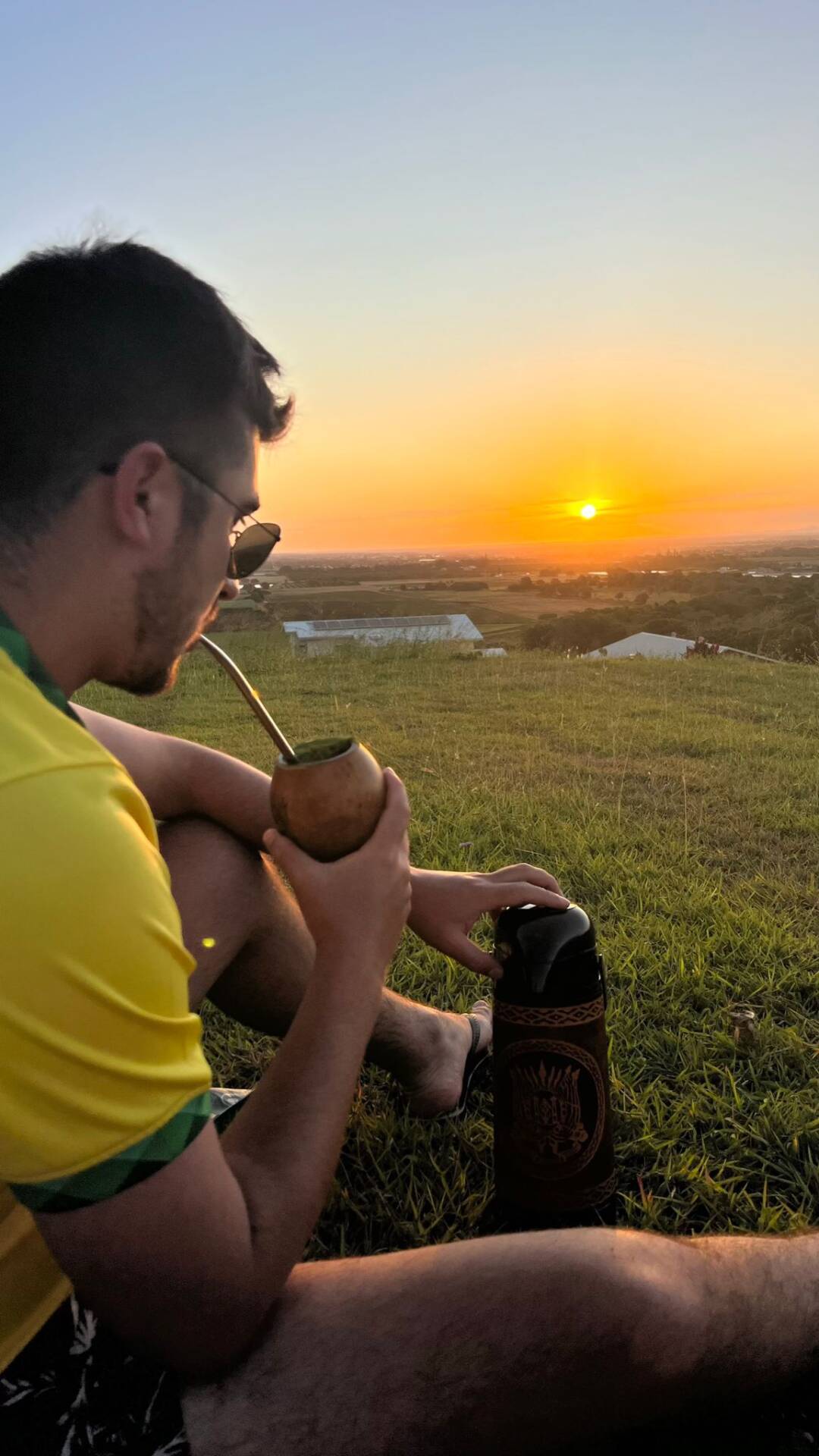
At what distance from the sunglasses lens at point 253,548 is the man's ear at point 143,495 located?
242mm

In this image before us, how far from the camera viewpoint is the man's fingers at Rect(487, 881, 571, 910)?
5.71 feet

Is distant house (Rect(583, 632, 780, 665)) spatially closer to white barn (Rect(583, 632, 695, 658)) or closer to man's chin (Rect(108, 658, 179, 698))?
white barn (Rect(583, 632, 695, 658))

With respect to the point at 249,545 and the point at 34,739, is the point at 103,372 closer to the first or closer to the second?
the point at 249,545

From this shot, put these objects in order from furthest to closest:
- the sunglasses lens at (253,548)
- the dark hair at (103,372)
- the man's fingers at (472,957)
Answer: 1. the man's fingers at (472,957)
2. the sunglasses lens at (253,548)
3. the dark hair at (103,372)

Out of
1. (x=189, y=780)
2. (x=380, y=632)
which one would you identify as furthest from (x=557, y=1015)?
(x=380, y=632)

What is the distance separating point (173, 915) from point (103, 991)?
0.32 ft

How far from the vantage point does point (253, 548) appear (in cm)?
168

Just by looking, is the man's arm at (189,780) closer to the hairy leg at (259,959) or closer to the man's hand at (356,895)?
the hairy leg at (259,959)

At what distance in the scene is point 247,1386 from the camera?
3.59 ft

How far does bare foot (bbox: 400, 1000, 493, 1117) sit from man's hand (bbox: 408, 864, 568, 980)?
0.30 meters

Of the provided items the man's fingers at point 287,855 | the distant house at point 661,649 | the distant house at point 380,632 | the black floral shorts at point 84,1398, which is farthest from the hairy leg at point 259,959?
the distant house at point 380,632

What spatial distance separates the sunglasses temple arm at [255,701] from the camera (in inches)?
57.9

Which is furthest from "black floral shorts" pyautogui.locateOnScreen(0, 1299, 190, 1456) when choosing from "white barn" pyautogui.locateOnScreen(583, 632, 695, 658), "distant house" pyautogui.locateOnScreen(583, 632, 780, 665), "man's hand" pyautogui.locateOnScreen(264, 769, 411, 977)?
"white barn" pyautogui.locateOnScreen(583, 632, 695, 658)

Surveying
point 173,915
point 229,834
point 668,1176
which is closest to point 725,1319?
point 668,1176
